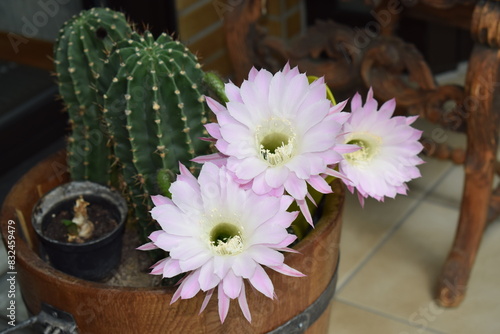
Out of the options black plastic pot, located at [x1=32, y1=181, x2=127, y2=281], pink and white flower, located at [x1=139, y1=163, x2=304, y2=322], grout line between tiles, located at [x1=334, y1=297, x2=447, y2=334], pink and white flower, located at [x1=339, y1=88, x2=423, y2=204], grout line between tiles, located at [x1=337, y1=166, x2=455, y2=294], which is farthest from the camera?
grout line between tiles, located at [x1=337, y1=166, x2=455, y2=294]

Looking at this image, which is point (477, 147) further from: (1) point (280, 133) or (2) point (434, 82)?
(1) point (280, 133)

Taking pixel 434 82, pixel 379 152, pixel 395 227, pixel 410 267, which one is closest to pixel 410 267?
pixel 410 267

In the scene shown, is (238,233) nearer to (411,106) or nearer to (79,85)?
(79,85)

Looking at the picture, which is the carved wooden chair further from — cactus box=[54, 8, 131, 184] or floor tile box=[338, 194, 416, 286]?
cactus box=[54, 8, 131, 184]

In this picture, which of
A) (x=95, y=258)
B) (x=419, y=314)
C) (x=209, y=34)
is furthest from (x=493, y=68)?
(x=209, y=34)

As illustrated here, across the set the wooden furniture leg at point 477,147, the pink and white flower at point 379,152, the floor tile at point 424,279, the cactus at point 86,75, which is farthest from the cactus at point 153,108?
the floor tile at point 424,279


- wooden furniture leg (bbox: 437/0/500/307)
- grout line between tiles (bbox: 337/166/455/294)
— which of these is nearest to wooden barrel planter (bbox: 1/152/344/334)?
wooden furniture leg (bbox: 437/0/500/307)

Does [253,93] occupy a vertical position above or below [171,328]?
above
